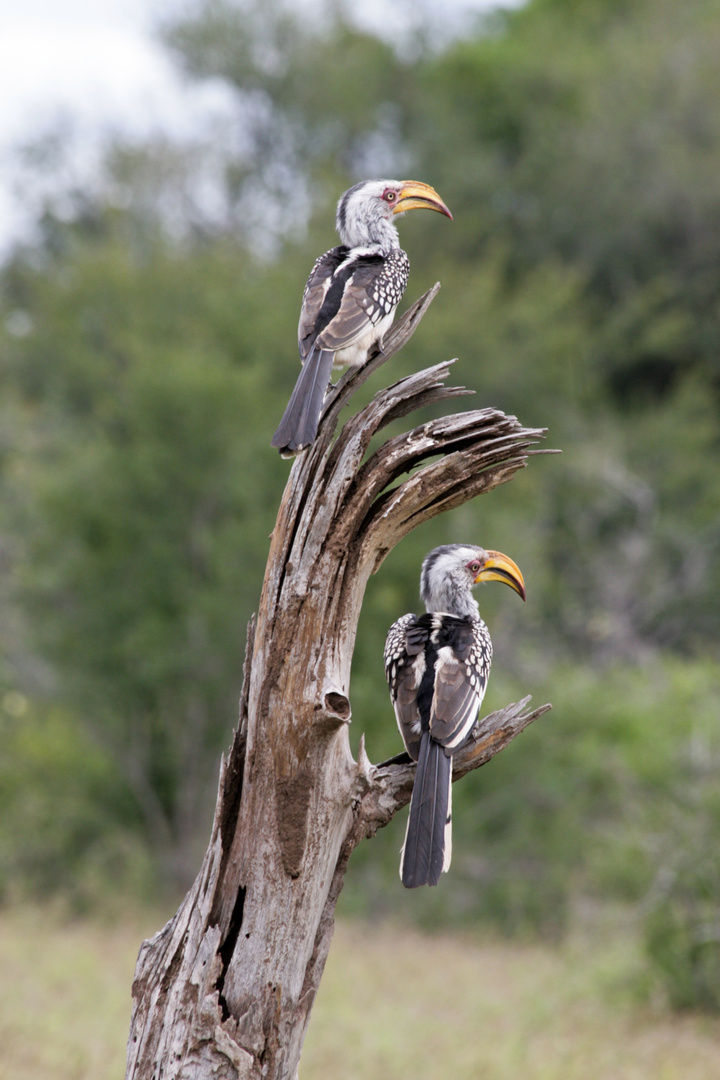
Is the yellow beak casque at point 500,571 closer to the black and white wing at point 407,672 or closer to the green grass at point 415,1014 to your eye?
the black and white wing at point 407,672

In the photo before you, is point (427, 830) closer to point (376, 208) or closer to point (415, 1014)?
point (376, 208)

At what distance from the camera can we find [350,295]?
11.4 ft

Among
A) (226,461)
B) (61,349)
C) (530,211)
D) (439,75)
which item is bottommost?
(226,461)

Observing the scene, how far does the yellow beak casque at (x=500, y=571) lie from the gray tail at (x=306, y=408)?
844mm

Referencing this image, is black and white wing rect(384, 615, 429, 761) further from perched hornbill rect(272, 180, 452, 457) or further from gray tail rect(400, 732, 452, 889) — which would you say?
perched hornbill rect(272, 180, 452, 457)

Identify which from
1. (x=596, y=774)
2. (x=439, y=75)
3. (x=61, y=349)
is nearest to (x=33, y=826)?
(x=596, y=774)

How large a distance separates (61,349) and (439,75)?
12.0 meters

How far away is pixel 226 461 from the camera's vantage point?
37.8ft

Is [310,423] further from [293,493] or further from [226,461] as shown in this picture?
[226,461]

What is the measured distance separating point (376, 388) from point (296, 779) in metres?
8.30

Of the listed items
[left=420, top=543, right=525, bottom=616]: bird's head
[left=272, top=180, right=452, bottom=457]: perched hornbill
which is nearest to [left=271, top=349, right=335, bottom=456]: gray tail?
[left=272, top=180, right=452, bottom=457]: perched hornbill

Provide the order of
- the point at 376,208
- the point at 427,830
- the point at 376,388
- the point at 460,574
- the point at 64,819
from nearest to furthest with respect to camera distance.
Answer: the point at 427,830 → the point at 460,574 → the point at 376,208 → the point at 376,388 → the point at 64,819

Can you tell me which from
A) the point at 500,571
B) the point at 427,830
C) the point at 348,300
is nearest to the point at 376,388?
the point at 500,571

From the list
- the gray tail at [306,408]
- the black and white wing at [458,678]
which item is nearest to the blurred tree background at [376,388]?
the black and white wing at [458,678]
